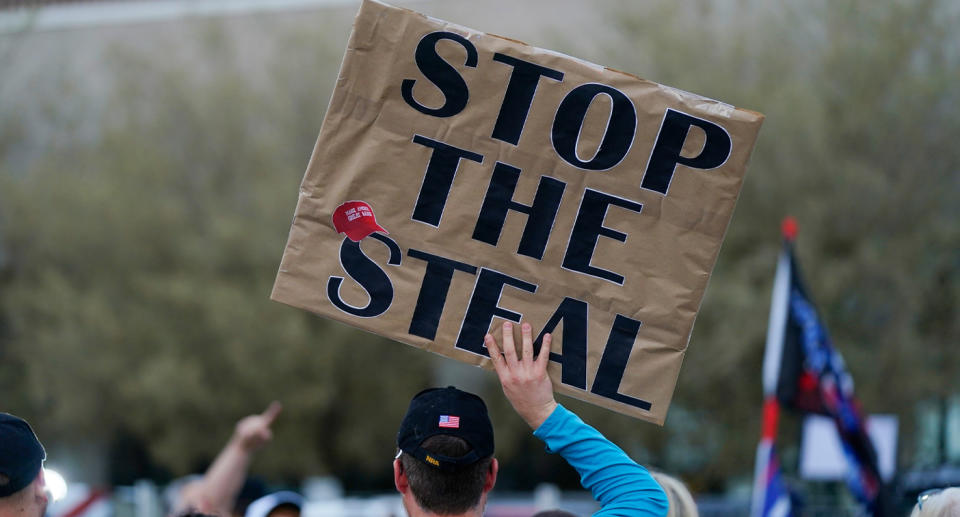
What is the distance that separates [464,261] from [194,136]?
1832cm

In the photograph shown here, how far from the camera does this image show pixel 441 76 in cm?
315

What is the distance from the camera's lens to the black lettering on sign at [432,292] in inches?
123

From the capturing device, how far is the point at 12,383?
806 inches

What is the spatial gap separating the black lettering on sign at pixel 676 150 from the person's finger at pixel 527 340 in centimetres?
50

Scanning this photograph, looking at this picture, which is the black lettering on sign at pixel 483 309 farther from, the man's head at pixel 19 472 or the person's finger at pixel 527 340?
the man's head at pixel 19 472

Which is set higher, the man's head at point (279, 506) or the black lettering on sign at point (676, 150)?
the black lettering on sign at point (676, 150)

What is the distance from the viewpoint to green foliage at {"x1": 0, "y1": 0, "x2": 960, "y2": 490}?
15.8 m

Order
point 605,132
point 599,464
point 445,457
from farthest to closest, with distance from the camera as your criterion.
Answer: point 605,132
point 599,464
point 445,457

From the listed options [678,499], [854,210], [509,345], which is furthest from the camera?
[854,210]

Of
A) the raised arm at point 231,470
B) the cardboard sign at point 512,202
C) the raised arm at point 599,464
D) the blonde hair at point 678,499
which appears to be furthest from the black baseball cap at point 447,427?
the raised arm at point 231,470

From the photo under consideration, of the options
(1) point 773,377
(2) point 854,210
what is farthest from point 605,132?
(2) point 854,210

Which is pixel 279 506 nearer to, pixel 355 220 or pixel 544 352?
pixel 355 220

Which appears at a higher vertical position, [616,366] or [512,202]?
[512,202]

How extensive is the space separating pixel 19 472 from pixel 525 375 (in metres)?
1.22
